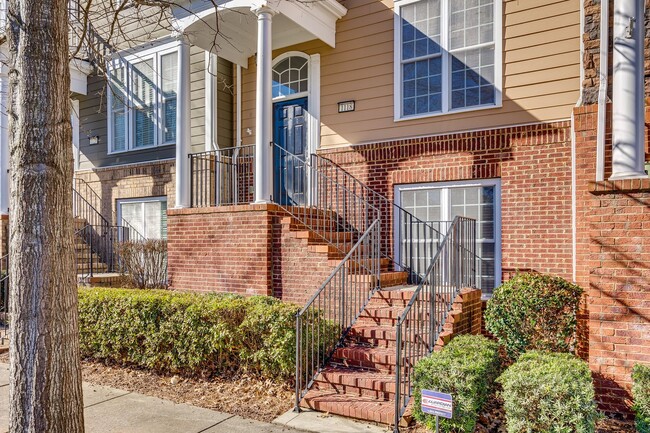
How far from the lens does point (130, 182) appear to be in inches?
474

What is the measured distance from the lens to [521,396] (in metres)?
4.23

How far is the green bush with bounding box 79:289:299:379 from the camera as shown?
228 inches

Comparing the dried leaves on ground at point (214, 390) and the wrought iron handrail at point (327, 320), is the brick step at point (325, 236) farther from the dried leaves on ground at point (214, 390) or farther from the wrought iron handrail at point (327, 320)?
the dried leaves on ground at point (214, 390)

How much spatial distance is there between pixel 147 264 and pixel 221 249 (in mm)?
2257

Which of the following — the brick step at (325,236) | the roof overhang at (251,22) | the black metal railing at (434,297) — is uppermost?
the roof overhang at (251,22)

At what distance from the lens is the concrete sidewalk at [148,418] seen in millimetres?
4863

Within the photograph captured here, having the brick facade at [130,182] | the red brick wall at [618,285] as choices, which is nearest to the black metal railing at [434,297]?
the red brick wall at [618,285]

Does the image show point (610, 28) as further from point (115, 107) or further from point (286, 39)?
point (115, 107)

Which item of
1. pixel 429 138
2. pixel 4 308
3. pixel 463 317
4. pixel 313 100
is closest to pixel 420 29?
pixel 429 138

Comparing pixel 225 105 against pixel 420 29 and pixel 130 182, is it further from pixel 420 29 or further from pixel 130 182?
pixel 420 29

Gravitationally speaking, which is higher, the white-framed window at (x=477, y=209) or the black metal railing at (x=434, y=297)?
the white-framed window at (x=477, y=209)

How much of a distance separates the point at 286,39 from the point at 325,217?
358 centimetres

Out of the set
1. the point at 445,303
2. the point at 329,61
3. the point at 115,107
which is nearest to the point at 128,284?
the point at 115,107

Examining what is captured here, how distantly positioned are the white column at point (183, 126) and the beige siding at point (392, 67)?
1465 mm
